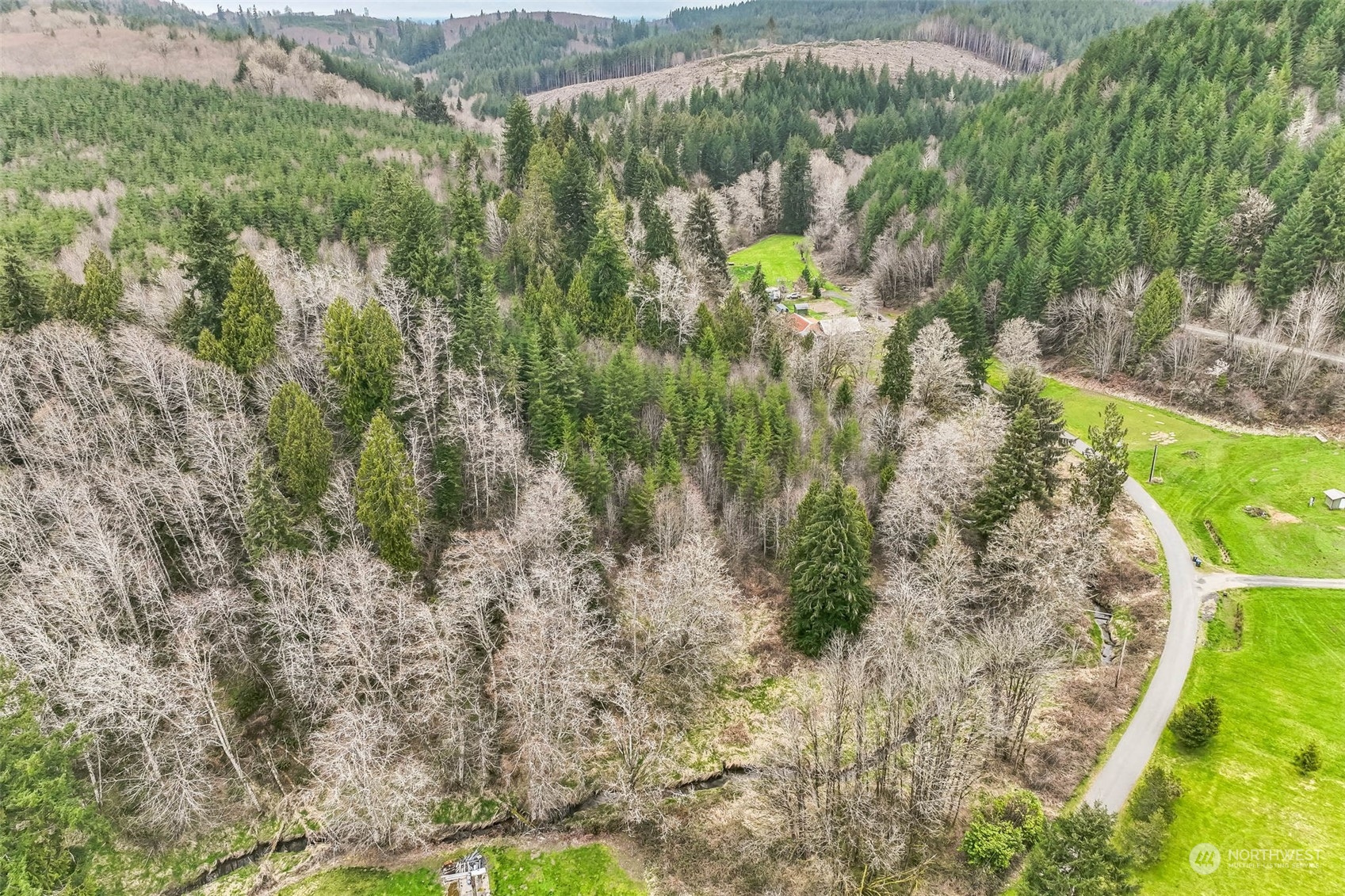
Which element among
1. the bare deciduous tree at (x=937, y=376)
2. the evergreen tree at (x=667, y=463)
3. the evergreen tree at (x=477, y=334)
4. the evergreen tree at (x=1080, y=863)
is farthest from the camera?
the bare deciduous tree at (x=937, y=376)

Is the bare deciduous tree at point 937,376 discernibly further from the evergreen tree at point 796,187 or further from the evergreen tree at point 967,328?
the evergreen tree at point 796,187

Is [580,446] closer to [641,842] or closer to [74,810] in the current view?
[641,842]

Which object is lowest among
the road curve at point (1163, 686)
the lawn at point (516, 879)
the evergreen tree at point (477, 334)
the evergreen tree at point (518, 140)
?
the lawn at point (516, 879)

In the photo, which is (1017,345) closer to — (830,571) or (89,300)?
(830,571)

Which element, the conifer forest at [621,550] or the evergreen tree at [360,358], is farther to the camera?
the evergreen tree at [360,358]

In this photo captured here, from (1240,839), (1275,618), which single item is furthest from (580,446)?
(1275,618)

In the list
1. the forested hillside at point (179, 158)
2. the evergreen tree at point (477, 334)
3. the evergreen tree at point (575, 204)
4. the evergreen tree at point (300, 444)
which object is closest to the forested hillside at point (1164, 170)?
the evergreen tree at point (575, 204)
